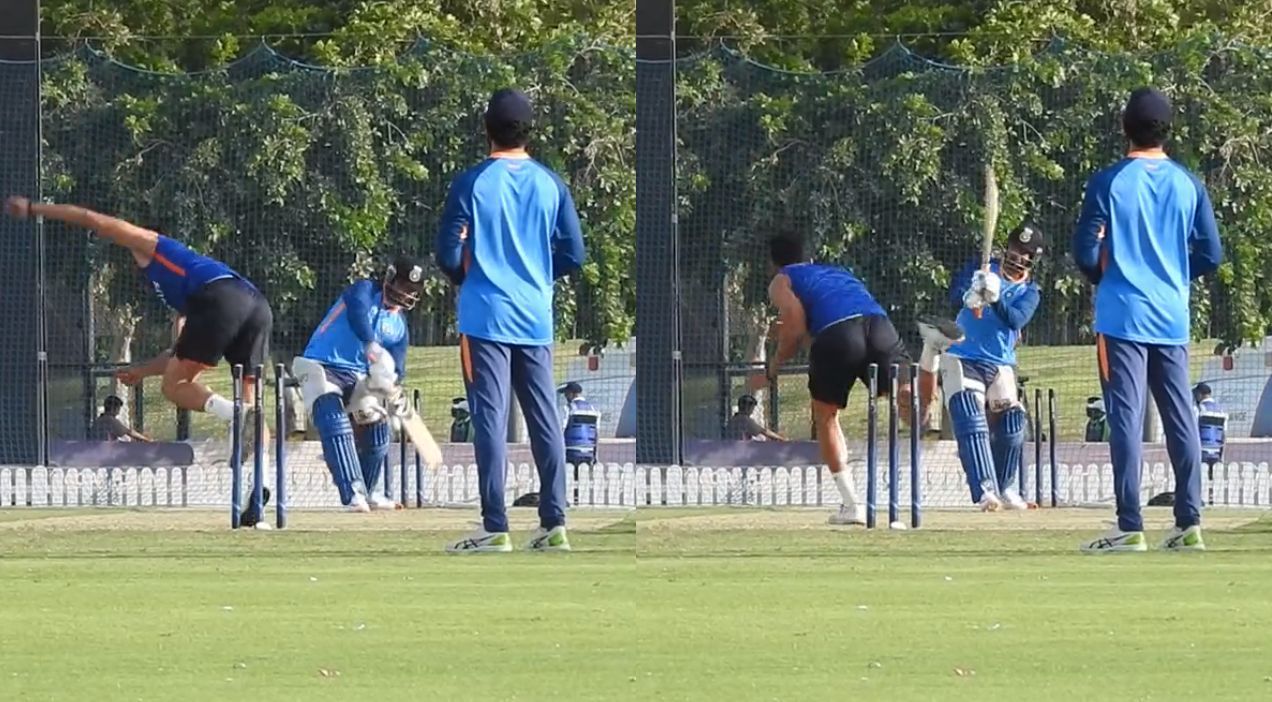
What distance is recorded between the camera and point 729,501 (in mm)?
16094

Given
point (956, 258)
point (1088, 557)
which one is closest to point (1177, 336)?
point (1088, 557)

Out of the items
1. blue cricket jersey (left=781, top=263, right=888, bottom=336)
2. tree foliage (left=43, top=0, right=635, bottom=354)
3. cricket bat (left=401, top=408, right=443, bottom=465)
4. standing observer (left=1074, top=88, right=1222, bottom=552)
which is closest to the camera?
standing observer (left=1074, top=88, right=1222, bottom=552)

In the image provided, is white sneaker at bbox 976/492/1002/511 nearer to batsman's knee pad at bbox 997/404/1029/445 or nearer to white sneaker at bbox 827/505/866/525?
batsman's knee pad at bbox 997/404/1029/445

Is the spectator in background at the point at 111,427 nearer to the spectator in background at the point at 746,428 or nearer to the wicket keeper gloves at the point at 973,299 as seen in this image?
the spectator in background at the point at 746,428

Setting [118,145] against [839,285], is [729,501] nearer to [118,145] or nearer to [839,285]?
[839,285]

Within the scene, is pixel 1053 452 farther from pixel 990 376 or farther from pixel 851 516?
pixel 851 516

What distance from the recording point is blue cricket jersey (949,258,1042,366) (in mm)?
14367

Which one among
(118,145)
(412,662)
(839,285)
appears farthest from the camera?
(118,145)

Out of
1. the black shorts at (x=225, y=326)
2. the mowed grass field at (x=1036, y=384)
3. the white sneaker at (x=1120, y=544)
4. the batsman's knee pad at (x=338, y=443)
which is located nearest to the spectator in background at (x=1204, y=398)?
the mowed grass field at (x=1036, y=384)

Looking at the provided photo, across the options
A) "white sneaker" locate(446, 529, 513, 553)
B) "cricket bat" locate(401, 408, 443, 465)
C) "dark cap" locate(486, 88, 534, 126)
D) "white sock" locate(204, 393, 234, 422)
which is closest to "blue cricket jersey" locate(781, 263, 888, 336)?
"cricket bat" locate(401, 408, 443, 465)

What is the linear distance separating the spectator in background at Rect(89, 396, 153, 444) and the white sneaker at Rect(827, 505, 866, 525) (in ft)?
25.0

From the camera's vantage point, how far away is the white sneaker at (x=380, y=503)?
14625 mm

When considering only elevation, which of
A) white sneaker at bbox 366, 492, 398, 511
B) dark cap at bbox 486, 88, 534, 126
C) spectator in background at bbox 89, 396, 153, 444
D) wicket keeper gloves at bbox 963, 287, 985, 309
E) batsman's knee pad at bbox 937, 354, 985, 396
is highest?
dark cap at bbox 486, 88, 534, 126

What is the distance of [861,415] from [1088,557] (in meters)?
12.8
